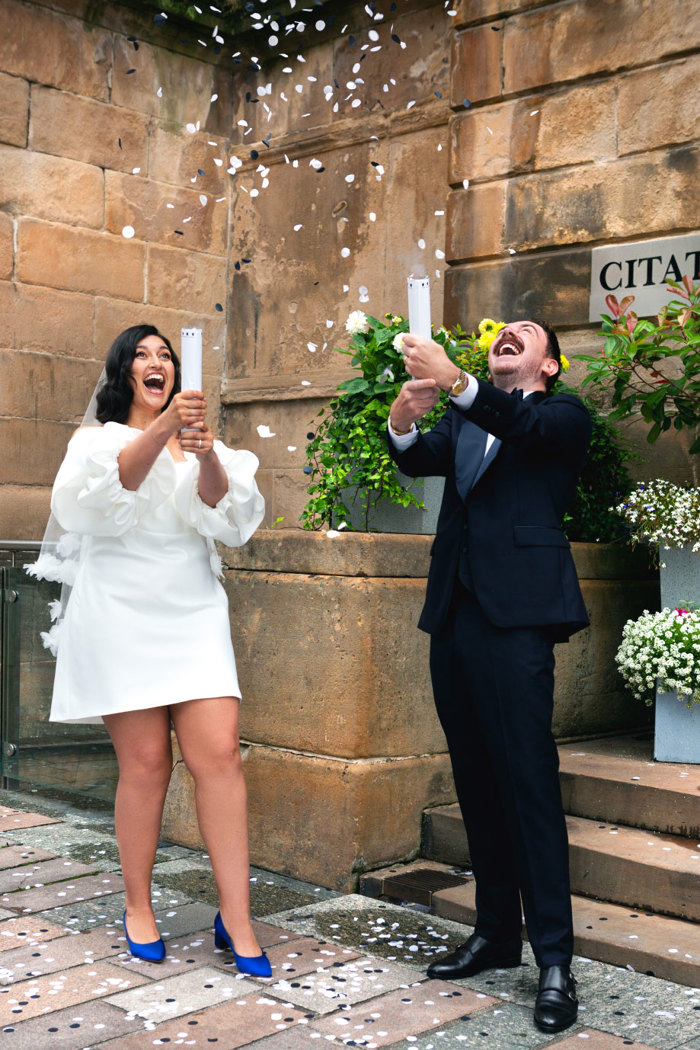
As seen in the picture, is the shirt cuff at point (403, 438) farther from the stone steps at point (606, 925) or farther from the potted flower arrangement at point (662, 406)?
the potted flower arrangement at point (662, 406)

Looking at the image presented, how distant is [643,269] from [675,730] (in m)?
2.28

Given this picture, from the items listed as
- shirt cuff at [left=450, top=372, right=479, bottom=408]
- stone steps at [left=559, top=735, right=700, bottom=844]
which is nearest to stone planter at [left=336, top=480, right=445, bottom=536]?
stone steps at [left=559, top=735, right=700, bottom=844]

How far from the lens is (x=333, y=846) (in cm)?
445

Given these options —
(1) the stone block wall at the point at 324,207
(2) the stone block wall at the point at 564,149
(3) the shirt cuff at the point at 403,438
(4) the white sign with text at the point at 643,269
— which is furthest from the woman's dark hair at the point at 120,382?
(1) the stone block wall at the point at 324,207

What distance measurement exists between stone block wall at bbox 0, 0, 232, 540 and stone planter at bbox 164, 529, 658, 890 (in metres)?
3.13

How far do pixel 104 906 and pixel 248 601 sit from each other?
1.31 m

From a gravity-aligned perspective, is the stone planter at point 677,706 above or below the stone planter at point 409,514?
below

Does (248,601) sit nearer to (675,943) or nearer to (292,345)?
(675,943)

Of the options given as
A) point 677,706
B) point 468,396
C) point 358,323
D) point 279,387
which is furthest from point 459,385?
point 279,387

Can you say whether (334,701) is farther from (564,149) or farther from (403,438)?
(564,149)

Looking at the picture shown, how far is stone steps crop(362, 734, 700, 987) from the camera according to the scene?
3.65m

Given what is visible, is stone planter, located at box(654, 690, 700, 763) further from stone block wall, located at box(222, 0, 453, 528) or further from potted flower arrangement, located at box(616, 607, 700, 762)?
stone block wall, located at box(222, 0, 453, 528)

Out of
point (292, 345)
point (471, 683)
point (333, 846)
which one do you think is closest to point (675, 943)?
point (471, 683)

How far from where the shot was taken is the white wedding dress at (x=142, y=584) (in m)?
3.55
